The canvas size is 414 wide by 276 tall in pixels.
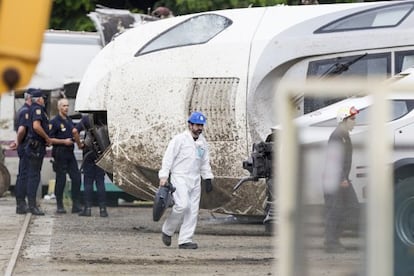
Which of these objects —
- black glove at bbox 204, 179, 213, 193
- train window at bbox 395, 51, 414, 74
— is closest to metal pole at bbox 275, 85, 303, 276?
black glove at bbox 204, 179, 213, 193

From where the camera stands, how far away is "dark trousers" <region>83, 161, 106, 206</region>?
1873 cm

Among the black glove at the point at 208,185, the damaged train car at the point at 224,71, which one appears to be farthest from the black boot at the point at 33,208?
the black glove at the point at 208,185

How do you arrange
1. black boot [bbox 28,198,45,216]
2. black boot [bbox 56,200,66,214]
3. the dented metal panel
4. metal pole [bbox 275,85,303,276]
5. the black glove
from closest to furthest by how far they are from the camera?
metal pole [bbox 275,85,303,276], the black glove, the dented metal panel, black boot [bbox 28,198,45,216], black boot [bbox 56,200,66,214]

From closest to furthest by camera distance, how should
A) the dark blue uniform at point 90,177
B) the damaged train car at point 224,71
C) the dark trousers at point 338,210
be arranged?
the dark trousers at point 338,210
the damaged train car at point 224,71
the dark blue uniform at point 90,177

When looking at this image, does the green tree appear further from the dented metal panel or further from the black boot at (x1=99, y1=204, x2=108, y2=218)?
the dented metal panel

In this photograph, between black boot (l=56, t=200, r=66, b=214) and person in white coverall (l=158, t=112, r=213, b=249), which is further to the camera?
black boot (l=56, t=200, r=66, b=214)

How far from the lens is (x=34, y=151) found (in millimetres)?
18578

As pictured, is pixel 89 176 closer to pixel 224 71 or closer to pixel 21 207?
pixel 21 207

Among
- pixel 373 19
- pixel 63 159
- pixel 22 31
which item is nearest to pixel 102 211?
pixel 63 159

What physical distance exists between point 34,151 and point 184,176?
4708mm

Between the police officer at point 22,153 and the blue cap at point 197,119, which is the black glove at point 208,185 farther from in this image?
the police officer at point 22,153

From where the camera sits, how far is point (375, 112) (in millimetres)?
5789

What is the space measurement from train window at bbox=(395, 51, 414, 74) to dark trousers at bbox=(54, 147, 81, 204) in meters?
6.02

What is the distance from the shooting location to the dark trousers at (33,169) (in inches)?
728
